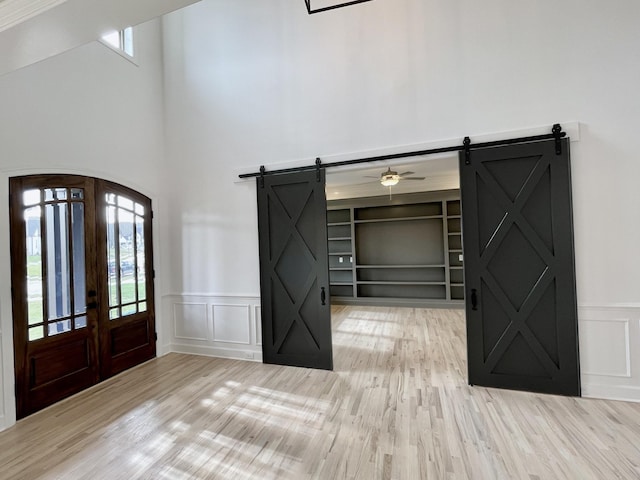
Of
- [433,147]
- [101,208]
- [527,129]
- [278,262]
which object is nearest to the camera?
[527,129]

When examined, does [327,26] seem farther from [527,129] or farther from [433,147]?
[527,129]

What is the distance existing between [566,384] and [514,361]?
472 millimetres

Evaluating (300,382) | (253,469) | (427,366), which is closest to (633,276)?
(427,366)

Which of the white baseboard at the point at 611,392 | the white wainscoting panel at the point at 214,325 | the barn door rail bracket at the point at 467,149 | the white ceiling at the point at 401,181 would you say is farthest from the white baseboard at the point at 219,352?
the white baseboard at the point at 611,392

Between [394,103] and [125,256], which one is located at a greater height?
[394,103]

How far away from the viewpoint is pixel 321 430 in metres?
2.62

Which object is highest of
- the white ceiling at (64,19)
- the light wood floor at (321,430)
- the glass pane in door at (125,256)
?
the white ceiling at (64,19)

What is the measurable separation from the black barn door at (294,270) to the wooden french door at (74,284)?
1.81 meters

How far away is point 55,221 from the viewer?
335 centimetres

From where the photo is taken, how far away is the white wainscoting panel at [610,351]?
2941 millimetres

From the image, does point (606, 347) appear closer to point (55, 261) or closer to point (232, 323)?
point (232, 323)

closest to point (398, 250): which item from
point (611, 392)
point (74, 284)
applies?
point (611, 392)

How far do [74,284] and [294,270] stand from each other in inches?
99.6

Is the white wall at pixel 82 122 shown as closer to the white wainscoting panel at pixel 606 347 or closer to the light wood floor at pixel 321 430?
the light wood floor at pixel 321 430
